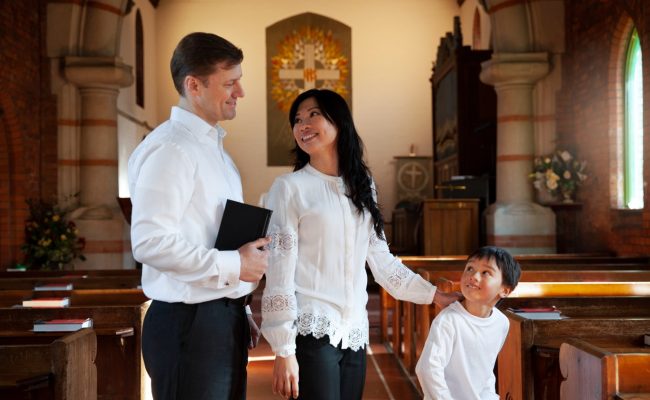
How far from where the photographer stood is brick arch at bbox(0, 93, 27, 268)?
8727mm

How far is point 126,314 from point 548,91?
22.1ft

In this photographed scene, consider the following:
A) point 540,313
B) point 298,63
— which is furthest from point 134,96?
point 540,313

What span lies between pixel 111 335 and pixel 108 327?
44mm

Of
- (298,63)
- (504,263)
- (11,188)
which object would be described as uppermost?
(298,63)

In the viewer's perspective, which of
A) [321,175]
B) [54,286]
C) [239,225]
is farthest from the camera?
[54,286]

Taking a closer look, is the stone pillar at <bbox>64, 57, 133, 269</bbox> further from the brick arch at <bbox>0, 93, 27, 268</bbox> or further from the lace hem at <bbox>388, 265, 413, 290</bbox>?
the lace hem at <bbox>388, 265, 413, 290</bbox>

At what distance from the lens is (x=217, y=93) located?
209 cm

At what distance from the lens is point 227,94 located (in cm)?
210

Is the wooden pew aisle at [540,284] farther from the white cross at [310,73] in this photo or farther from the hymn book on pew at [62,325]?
the white cross at [310,73]

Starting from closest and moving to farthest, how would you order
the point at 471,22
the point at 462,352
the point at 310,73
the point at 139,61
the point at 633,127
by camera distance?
1. the point at 462,352
2. the point at 633,127
3. the point at 139,61
4. the point at 471,22
5. the point at 310,73

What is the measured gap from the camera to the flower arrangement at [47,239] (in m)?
8.65

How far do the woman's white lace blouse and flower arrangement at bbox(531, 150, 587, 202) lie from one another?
6820 mm

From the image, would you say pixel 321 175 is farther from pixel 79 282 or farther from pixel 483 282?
pixel 79 282

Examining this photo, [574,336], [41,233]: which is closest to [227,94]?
[574,336]
